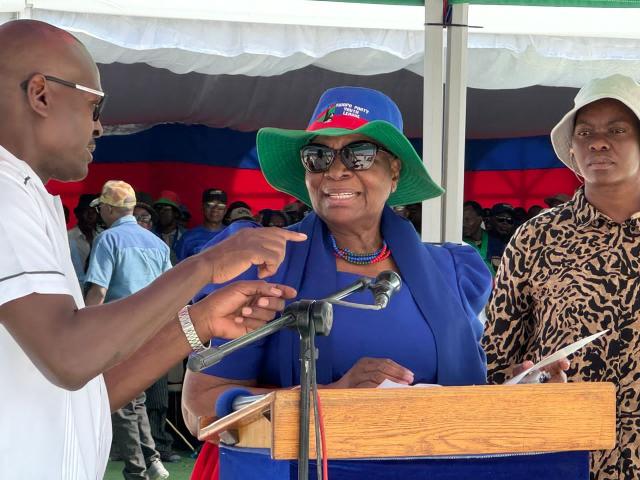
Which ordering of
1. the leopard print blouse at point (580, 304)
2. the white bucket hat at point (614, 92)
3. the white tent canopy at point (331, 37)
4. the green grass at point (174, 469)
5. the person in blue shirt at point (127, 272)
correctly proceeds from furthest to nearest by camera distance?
the green grass at point (174, 469) → the person in blue shirt at point (127, 272) → the white tent canopy at point (331, 37) → the white bucket hat at point (614, 92) → the leopard print blouse at point (580, 304)

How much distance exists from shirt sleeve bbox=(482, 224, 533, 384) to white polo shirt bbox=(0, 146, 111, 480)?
1.85 m

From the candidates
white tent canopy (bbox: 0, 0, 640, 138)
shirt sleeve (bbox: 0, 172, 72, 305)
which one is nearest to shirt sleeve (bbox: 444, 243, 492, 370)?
shirt sleeve (bbox: 0, 172, 72, 305)

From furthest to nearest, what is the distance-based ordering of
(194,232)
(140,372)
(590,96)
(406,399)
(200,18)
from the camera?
(194,232) → (200,18) → (590,96) → (140,372) → (406,399)

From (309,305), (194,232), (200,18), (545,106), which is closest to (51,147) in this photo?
(309,305)

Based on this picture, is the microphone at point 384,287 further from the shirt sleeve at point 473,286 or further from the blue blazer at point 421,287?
the shirt sleeve at point 473,286

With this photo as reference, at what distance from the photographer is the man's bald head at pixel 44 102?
7.06ft

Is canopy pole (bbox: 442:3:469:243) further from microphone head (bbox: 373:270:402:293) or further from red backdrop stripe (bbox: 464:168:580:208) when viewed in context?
red backdrop stripe (bbox: 464:168:580:208)

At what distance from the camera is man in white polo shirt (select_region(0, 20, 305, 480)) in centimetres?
197

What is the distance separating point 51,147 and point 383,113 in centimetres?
142

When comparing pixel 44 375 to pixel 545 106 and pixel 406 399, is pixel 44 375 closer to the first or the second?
pixel 406 399

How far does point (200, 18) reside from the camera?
743cm

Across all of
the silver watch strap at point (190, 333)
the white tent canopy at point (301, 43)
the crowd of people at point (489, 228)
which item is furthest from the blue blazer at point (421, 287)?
the crowd of people at point (489, 228)

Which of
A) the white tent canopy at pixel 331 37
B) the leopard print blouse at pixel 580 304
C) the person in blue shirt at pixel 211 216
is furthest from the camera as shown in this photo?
the person in blue shirt at pixel 211 216

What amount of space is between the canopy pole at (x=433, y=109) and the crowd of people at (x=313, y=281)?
866 mm
